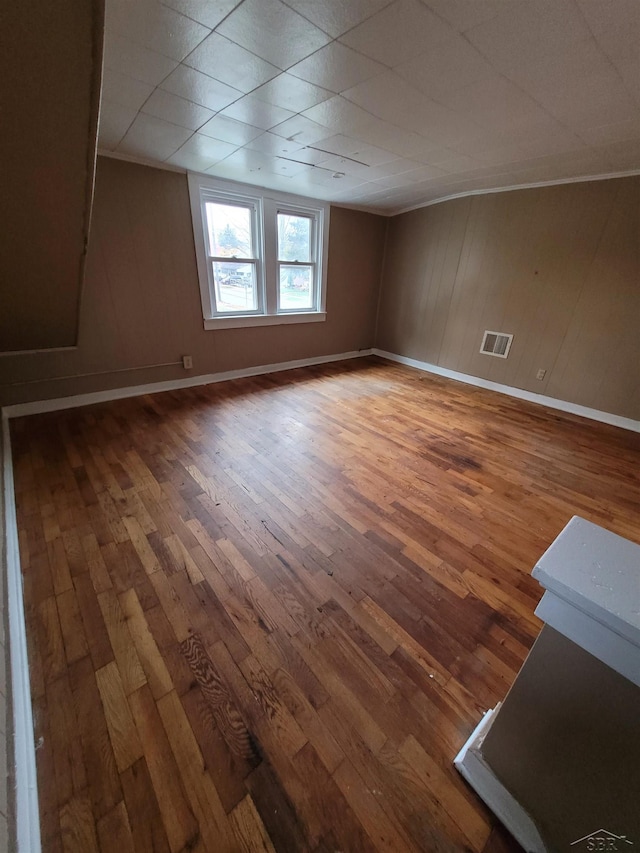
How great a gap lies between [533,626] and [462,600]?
276mm

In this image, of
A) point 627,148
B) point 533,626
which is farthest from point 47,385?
point 627,148

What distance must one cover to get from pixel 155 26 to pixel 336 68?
0.79m

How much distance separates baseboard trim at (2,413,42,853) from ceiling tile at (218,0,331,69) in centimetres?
244

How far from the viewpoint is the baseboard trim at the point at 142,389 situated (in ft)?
9.21

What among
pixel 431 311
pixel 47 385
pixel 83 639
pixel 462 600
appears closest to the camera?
pixel 83 639

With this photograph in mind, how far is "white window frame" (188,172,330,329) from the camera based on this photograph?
10.6ft

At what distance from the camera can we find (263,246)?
3717 millimetres

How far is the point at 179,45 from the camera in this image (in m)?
1.36

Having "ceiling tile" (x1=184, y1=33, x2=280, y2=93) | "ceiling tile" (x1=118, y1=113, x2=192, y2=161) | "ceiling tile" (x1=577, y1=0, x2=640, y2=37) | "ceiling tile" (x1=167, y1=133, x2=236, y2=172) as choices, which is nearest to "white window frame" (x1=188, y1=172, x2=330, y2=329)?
"ceiling tile" (x1=167, y1=133, x2=236, y2=172)

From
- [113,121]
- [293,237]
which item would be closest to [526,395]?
[293,237]

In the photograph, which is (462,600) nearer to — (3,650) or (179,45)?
(3,650)

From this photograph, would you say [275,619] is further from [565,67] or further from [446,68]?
[565,67]

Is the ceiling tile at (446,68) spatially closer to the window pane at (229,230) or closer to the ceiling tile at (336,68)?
the ceiling tile at (336,68)

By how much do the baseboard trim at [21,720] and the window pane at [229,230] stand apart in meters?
3.20
